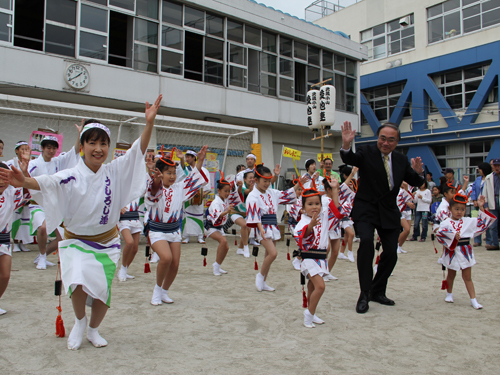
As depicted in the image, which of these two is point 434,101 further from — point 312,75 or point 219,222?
point 219,222

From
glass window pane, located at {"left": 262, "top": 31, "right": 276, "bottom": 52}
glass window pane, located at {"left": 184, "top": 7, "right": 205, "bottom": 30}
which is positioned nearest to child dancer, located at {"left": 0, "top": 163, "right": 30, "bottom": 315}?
glass window pane, located at {"left": 184, "top": 7, "right": 205, "bottom": 30}

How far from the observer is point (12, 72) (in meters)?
10.9

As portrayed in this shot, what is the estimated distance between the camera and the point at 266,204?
5902mm

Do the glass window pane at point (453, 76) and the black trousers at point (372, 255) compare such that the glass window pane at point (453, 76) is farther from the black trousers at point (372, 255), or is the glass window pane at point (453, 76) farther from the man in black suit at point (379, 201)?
the black trousers at point (372, 255)

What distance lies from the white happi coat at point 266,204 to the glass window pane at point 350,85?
15872 mm

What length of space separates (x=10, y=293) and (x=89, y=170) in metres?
2.68

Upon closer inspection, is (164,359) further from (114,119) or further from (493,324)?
(114,119)

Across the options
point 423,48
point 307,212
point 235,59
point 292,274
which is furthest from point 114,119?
point 423,48

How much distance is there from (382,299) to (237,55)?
13.1 meters

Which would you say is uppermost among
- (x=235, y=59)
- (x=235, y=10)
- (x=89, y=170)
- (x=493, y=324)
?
(x=235, y=10)

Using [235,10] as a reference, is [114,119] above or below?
below

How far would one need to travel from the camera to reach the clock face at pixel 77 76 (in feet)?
38.3

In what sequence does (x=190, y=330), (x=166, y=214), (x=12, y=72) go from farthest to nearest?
(x=12, y=72)
(x=166, y=214)
(x=190, y=330)

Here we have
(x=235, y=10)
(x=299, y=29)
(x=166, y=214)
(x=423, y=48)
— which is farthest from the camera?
(x=423, y=48)
